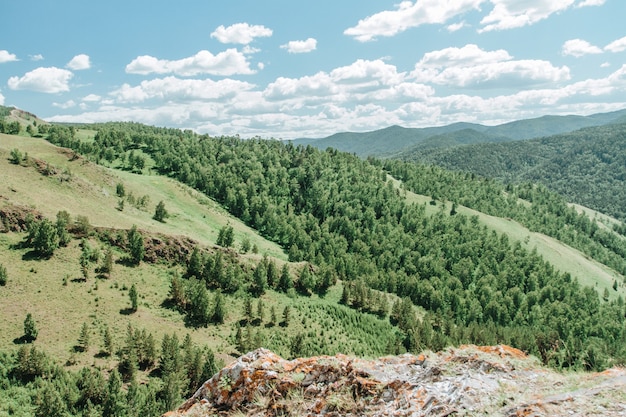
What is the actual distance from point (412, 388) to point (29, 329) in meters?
60.0

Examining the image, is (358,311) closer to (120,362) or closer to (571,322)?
(120,362)

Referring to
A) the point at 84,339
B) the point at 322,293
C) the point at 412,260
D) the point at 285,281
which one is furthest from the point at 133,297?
the point at 412,260

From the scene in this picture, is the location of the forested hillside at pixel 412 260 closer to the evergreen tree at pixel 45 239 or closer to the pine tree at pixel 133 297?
the pine tree at pixel 133 297

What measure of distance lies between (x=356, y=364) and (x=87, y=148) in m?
191

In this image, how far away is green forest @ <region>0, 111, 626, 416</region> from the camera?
167ft

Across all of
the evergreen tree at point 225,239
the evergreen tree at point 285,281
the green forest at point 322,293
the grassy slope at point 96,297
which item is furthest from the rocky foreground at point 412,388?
the evergreen tree at point 225,239

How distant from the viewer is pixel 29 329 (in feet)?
180

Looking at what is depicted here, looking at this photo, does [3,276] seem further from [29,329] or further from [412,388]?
[412,388]

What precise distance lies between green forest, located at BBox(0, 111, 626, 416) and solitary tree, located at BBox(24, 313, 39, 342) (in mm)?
492

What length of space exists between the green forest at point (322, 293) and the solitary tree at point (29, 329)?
49 centimetres

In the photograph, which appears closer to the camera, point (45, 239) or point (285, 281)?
point (45, 239)

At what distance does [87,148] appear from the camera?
174 m

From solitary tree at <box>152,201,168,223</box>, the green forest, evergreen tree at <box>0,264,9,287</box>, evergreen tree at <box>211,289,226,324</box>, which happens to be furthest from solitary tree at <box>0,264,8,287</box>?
solitary tree at <box>152,201,168,223</box>

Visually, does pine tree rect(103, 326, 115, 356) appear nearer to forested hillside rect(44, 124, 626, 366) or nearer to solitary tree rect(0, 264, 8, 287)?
solitary tree rect(0, 264, 8, 287)
